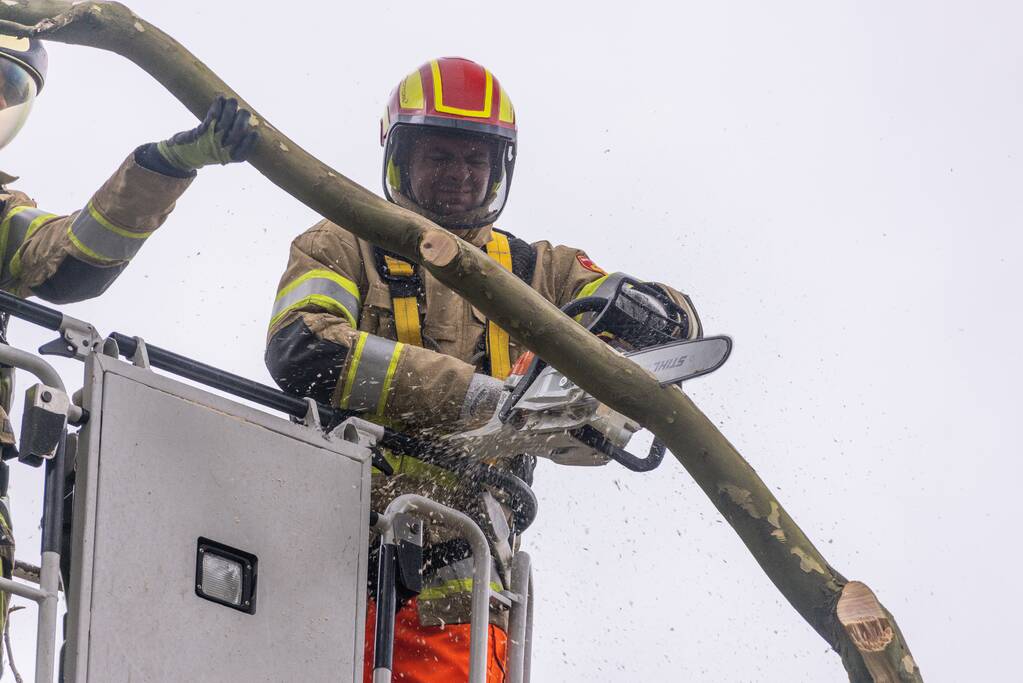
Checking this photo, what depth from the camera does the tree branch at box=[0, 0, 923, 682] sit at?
401cm

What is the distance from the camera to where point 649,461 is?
14.9ft

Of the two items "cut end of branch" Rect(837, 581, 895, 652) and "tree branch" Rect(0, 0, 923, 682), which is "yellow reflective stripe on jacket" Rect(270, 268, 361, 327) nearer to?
"tree branch" Rect(0, 0, 923, 682)

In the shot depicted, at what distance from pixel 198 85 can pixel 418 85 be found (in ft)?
4.68

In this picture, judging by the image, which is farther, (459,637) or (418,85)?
(418,85)

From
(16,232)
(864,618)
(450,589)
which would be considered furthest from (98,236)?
(864,618)

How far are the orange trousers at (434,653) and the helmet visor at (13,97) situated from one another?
1.78m

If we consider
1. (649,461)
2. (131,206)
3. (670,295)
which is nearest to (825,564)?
(649,461)

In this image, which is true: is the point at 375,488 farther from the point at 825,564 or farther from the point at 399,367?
the point at 825,564

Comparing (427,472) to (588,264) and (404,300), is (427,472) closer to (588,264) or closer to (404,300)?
(404,300)

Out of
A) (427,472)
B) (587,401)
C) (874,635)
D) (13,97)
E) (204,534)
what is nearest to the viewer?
(204,534)

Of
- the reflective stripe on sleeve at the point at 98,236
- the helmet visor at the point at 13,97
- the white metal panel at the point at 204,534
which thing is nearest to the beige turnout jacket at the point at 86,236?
the reflective stripe on sleeve at the point at 98,236

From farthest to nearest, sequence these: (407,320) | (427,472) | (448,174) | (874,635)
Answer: (448,174) < (407,320) < (427,472) < (874,635)

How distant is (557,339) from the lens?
4.09 metres

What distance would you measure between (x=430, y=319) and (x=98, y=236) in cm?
91
